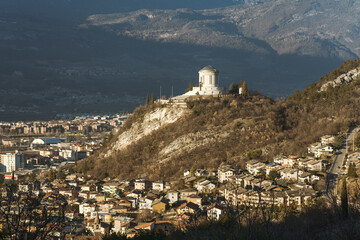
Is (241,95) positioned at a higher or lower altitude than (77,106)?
lower

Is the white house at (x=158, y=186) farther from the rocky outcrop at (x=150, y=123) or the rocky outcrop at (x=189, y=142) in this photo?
the rocky outcrop at (x=150, y=123)

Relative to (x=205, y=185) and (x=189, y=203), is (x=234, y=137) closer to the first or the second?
(x=205, y=185)

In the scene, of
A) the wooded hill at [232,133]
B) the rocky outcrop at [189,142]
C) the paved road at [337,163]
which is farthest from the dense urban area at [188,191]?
the rocky outcrop at [189,142]

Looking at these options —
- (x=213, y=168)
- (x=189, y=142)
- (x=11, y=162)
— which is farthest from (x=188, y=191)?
(x=11, y=162)

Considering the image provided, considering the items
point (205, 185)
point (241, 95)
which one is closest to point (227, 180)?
point (205, 185)

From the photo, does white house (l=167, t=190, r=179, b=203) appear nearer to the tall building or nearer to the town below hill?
the town below hill

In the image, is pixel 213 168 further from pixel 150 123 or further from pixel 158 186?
pixel 150 123

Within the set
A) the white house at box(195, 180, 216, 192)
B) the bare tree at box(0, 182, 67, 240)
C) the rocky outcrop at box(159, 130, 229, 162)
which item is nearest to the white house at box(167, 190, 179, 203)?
the white house at box(195, 180, 216, 192)
